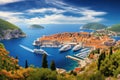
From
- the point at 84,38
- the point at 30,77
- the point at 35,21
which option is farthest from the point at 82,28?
the point at 30,77

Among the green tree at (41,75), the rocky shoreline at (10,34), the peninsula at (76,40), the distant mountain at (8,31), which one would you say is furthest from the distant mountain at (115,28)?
the green tree at (41,75)

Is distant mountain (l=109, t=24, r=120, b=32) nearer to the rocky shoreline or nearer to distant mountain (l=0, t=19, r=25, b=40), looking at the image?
distant mountain (l=0, t=19, r=25, b=40)

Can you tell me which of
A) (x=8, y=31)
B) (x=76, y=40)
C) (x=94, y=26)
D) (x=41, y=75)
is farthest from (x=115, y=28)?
(x=41, y=75)

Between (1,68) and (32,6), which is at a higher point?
(32,6)

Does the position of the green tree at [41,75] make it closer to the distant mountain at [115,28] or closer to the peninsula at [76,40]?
the peninsula at [76,40]

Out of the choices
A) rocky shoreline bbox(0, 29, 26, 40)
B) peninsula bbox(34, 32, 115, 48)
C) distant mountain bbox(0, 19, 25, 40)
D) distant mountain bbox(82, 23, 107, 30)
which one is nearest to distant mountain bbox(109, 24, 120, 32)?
distant mountain bbox(82, 23, 107, 30)

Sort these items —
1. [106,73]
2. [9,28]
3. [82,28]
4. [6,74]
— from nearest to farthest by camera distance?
[6,74] < [106,73] < [9,28] < [82,28]

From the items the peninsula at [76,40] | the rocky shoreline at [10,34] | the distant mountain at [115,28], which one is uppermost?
the distant mountain at [115,28]

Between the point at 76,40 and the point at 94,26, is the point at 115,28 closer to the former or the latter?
the point at 94,26

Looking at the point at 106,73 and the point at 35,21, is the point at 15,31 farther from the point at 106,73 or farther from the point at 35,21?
the point at 106,73
